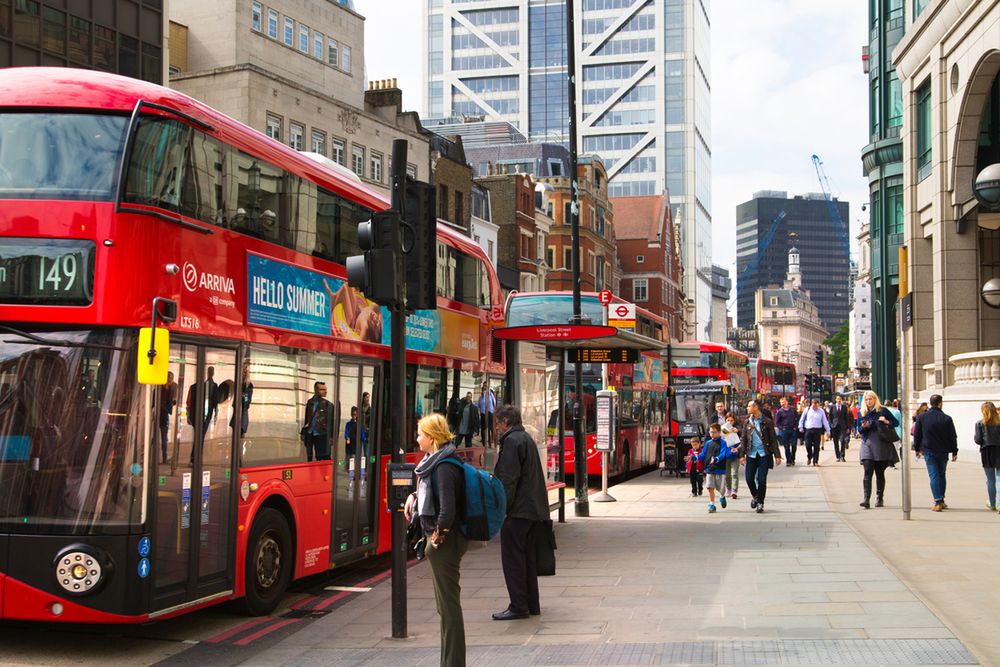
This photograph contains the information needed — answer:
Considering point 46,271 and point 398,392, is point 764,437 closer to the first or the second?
point 398,392

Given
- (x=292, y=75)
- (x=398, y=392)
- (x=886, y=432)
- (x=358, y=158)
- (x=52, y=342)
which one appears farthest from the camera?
(x=358, y=158)

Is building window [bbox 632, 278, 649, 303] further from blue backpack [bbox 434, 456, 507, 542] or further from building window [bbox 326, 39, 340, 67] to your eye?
blue backpack [bbox 434, 456, 507, 542]

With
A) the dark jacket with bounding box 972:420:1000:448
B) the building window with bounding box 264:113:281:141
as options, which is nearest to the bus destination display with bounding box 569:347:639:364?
the dark jacket with bounding box 972:420:1000:448

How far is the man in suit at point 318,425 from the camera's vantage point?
11.3m

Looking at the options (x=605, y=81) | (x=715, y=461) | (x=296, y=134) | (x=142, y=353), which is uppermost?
(x=605, y=81)

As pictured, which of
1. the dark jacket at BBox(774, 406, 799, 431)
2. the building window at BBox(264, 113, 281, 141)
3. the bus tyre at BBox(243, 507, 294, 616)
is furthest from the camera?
the building window at BBox(264, 113, 281, 141)

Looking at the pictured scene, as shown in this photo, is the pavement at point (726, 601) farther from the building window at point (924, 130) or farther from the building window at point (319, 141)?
the building window at point (319, 141)

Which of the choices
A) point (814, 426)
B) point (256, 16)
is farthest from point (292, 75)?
point (814, 426)

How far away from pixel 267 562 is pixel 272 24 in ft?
120

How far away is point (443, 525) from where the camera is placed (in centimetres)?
769

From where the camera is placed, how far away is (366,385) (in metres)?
12.6

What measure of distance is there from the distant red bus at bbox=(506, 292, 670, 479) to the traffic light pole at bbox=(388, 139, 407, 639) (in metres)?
8.86

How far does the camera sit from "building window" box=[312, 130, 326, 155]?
42.2 metres

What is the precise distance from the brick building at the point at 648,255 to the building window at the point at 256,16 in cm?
6032
